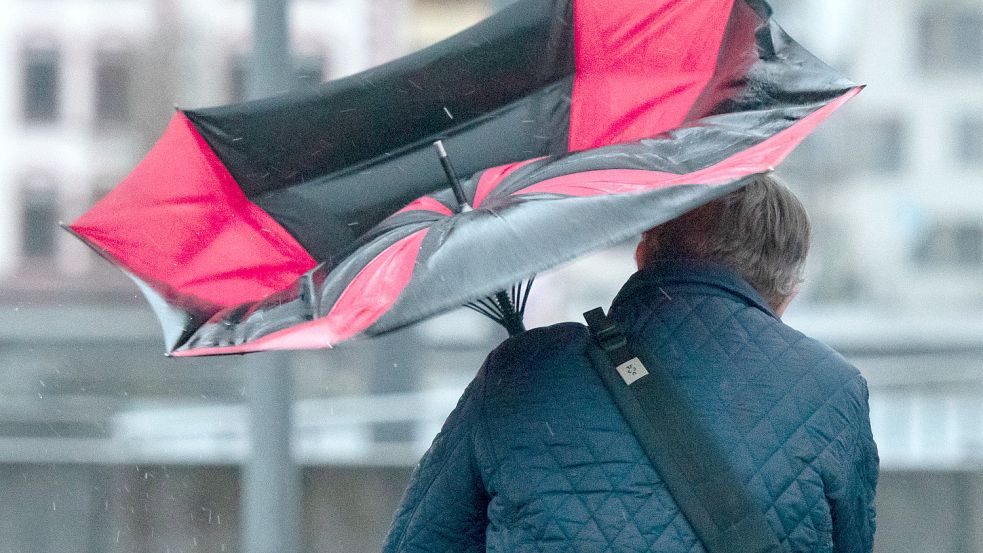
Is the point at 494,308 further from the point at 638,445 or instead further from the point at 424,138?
the point at 638,445

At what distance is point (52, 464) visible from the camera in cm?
589

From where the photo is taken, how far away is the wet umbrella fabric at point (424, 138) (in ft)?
6.66

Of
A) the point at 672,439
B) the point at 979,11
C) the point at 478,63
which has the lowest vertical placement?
the point at 672,439

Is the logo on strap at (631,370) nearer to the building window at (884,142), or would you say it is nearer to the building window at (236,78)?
the building window at (236,78)

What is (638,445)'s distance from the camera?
68.6 inches

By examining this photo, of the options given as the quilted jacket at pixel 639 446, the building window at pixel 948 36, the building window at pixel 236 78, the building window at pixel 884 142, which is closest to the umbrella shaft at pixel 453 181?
the quilted jacket at pixel 639 446

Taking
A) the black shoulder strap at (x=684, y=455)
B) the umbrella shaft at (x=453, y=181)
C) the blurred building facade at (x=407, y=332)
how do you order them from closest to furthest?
the black shoulder strap at (x=684, y=455)
the umbrella shaft at (x=453, y=181)
the blurred building facade at (x=407, y=332)

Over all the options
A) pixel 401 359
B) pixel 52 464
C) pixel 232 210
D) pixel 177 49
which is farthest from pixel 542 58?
pixel 177 49

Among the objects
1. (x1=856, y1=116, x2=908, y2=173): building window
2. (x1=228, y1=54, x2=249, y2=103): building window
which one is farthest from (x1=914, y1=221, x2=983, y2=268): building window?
(x1=228, y1=54, x2=249, y2=103): building window

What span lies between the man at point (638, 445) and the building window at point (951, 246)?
71.6ft

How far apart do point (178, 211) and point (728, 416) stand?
118 cm

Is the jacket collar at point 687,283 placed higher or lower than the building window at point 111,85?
lower

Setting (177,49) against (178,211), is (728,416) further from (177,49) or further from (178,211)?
(177,49)

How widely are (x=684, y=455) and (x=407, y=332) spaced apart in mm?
6010
